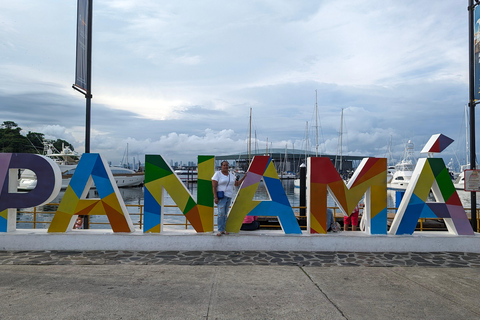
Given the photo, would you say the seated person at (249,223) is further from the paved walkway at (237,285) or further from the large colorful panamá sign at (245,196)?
the paved walkway at (237,285)

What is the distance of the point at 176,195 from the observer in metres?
8.73

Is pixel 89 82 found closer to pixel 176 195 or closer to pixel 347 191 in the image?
pixel 176 195

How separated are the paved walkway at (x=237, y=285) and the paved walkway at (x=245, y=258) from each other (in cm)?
2

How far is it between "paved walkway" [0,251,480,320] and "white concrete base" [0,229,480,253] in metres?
0.24

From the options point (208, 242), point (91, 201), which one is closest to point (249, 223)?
point (208, 242)

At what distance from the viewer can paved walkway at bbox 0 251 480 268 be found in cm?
744

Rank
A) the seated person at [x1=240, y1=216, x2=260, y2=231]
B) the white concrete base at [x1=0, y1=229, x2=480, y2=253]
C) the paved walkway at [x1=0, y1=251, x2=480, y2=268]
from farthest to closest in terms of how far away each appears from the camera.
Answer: the seated person at [x1=240, y1=216, x2=260, y2=231] → the white concrete base at [x1=0, y1=229, x2=480, y2=253] → the paved walkway at [x1=0, y1=251, x2=480, y2=268]

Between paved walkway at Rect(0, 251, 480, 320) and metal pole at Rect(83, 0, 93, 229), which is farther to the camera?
metal pole at Rect(83, 0, 93, 229)

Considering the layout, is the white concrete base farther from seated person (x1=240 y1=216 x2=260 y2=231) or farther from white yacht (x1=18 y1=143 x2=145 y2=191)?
white yacht (x1=18 y1=143 x2=145 y2=191)

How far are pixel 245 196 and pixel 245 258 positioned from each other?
1629 millimetres

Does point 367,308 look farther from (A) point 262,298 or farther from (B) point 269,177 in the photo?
(B) point 269,177

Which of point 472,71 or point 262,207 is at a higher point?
point 472,71

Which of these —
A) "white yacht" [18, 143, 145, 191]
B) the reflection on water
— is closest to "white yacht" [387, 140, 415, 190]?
the reflection on water

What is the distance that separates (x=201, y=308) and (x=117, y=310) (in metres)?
1.20
